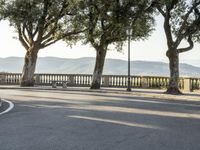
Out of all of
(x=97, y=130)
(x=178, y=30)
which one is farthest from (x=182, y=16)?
(x=97, y=130)

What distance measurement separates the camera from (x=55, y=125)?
13758 millimetres

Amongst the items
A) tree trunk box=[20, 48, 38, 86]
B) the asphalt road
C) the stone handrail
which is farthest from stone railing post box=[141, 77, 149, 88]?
the asphalt road

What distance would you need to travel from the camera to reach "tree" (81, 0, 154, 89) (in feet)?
120

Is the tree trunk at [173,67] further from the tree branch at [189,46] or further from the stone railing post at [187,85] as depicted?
the stone railing post at [187,85]

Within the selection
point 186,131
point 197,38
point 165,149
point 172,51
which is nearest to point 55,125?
point 186,131

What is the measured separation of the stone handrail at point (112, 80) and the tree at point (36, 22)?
11.6ft

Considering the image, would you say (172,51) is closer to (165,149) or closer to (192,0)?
(192,0)

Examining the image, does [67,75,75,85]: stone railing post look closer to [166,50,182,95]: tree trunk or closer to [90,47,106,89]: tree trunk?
[90,47,106,89]: tree trunk

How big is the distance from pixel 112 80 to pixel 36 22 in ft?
25.9

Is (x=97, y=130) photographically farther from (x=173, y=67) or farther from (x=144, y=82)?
(x=144, y=82)

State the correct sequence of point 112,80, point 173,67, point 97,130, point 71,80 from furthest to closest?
point 71,80
point 112,80
point 173,67
point 97,130

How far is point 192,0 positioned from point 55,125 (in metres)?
21.1

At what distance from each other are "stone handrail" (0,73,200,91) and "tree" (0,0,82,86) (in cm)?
353

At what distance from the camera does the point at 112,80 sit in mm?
43688
